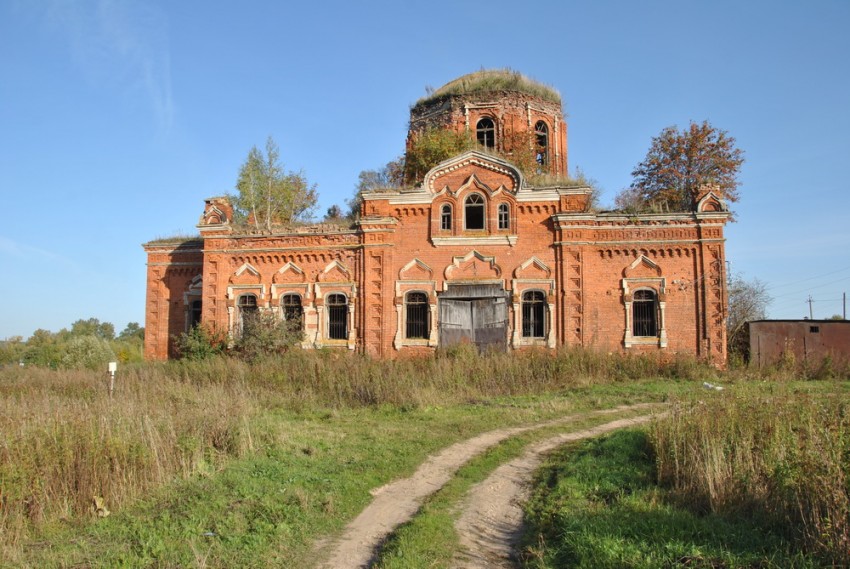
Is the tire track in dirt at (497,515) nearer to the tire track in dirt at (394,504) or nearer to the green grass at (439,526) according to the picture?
the green grass at (439,526)

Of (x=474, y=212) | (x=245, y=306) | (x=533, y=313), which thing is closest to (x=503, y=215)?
(x=474, y=212)

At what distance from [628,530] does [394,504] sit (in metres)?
2.89

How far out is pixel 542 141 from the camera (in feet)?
91.8

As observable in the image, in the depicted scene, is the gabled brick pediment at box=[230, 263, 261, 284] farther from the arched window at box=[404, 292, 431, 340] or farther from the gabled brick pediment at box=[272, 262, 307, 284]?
the arched window at box=[404, 292, 431, 340]

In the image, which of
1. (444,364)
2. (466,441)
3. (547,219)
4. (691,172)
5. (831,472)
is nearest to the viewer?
(831,472)

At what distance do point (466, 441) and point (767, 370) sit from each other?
40.6 ft

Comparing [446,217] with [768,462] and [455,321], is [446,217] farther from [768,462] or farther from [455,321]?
[768,462]

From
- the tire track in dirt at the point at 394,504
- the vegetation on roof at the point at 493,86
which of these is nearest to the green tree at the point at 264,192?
the vegetation on roof at the point at 493,86

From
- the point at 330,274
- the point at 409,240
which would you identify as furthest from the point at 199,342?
the point at 409,240

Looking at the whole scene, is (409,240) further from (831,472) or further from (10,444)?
(831,472)

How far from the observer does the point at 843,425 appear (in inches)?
253

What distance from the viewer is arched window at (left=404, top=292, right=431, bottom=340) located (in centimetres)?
2091

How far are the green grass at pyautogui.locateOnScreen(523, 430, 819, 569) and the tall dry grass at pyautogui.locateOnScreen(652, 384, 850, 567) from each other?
23 centimetres

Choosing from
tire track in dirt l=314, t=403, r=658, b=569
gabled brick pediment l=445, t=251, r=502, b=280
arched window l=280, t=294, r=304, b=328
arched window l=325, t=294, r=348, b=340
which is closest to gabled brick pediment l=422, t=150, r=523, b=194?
gabled brick pediment l=445, t=251, r=502, b=280
